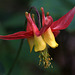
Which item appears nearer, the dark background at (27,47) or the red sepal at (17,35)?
the red sepal at (17,35)

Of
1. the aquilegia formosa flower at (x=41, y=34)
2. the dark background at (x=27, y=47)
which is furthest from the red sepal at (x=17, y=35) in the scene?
the dark background at (x=27, y=47)

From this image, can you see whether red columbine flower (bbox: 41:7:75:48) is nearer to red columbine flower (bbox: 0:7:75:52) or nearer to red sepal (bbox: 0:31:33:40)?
red columbine flower (bbox: 0:7:75:52)

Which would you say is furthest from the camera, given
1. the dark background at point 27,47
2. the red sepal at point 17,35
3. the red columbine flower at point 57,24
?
the dark background at point 27,47

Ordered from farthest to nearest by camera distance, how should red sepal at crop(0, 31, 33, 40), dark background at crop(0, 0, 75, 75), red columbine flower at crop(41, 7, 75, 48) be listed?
dark background at crop(0, 0, 75, 75)
red columbine flower at crop(41, 7, 75, 48)
red sepal at crop(0, 31, 33, 40)

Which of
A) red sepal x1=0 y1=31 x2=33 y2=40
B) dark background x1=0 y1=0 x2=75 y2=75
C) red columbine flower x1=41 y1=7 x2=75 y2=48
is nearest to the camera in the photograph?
red sepal x1=0 y1=31 x2=33 y2=40

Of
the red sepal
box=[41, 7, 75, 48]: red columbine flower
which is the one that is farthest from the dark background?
the red sepal

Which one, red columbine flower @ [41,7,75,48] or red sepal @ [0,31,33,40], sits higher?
red sepal @ [0,31,33,40]

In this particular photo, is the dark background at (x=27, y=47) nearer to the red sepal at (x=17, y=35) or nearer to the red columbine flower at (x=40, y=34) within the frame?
the red columbine flower at (x=40, y=34)

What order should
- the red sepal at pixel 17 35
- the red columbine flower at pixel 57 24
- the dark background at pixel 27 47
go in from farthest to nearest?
the dark background at pixel 27 47
the red columbine flower at pixel 57 24
the red sepal at pixel 17 35

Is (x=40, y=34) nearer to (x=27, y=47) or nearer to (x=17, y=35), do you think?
(x=17, y=35)
